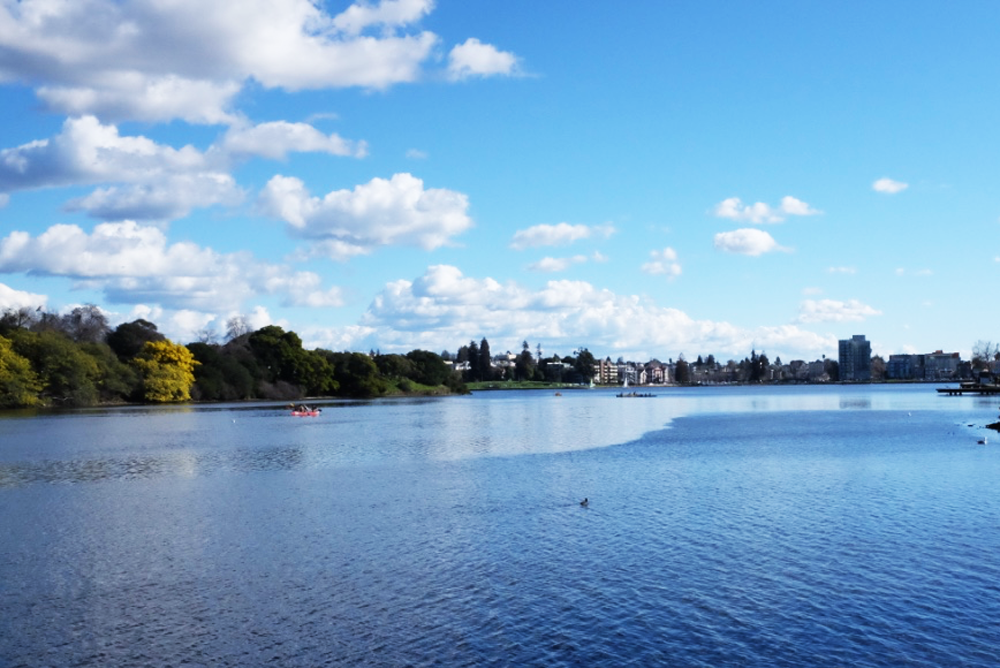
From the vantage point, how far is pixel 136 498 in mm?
32500

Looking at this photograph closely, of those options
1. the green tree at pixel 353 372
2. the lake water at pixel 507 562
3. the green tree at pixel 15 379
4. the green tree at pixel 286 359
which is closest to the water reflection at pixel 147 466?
the lake water at pixel 507 562

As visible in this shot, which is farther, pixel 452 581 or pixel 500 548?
pixel 500 548

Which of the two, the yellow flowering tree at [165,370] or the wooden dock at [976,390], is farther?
the wooden dock at [976,390]

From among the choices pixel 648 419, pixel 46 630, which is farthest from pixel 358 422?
pixel 46 630

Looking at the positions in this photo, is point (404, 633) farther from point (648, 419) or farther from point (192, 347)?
point (192, 347)

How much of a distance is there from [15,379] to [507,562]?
94590mm

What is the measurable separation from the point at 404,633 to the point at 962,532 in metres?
16.1

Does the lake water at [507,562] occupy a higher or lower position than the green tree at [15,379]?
lower

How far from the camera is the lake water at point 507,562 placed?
15.0m

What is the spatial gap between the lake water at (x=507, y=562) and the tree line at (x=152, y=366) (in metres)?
66.5

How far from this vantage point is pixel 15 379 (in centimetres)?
9794

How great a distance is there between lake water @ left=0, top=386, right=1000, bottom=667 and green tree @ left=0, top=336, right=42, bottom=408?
60.9m

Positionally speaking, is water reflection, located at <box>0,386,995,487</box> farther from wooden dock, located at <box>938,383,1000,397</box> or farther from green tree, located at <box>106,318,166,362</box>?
wooden dock, located at <box>938,383,1000,397</box>

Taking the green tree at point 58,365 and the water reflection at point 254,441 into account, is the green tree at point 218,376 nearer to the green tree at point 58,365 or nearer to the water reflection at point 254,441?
the green tree at point 58,365
